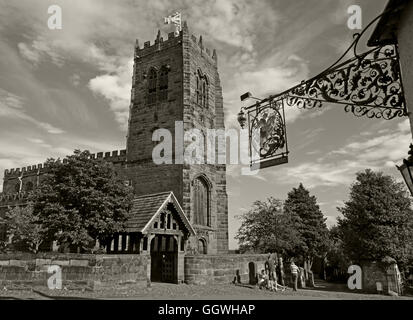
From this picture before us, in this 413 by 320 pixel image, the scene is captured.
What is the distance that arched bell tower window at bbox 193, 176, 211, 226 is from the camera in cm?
2591

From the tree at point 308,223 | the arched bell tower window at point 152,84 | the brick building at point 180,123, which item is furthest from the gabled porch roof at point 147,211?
the tree at point 308,223

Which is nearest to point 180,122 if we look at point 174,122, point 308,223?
point 174,122

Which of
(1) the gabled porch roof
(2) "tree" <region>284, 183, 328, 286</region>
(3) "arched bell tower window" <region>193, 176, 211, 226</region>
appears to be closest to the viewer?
(1) the gabled porch roof

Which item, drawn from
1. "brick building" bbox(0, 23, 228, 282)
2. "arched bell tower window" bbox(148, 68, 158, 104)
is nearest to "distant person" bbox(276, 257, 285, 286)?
"brick building" bbox(0, 23, 228, 282)

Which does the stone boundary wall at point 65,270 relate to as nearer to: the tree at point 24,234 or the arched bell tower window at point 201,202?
the arched bell tower window at point 201,202

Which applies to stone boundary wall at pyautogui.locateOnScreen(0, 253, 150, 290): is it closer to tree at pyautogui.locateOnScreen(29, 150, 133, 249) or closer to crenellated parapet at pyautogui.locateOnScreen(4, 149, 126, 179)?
tree at pyautogui.locateOnScreen(29, 150, 133, 249)

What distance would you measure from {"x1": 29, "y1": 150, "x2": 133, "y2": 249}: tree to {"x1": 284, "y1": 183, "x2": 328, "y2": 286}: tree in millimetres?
21861

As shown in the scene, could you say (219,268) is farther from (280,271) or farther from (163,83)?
(163,83)

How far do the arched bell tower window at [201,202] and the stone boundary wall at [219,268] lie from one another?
7.65m

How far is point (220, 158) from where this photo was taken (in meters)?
29.2

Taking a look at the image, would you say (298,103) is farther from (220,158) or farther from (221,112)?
(221,112)

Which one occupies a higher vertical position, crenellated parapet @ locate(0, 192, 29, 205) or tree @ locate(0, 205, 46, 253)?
crenellated parapet @ locate(0, 192, 29, 205)

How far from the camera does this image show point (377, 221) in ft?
66.4
